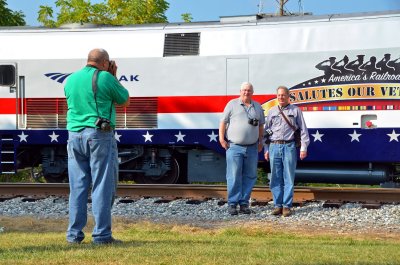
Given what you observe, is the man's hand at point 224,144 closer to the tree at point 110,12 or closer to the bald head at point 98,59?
the bald head at point 98,59

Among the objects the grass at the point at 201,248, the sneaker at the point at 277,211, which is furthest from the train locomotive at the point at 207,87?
the grass at the point at 201,248

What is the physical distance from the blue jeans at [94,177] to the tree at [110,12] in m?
17.9

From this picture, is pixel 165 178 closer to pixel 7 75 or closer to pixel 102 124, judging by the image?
pixel 7 75

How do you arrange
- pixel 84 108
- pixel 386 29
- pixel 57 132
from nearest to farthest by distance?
pixel 84 108 < pixel 386 29 < pixel 57 132

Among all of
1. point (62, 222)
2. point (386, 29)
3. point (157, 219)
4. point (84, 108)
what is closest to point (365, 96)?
point (386, 29)

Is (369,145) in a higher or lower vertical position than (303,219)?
higher

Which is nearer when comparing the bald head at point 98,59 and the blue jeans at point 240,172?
the bald head at point 98,59

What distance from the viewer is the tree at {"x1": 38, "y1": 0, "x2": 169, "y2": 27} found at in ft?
81.3

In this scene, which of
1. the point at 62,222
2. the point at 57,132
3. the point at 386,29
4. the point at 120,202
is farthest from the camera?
the point at 57,132

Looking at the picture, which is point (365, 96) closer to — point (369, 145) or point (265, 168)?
point (369, 145)

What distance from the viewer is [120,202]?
37.4 ft

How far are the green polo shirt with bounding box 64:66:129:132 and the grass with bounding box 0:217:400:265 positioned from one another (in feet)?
3.85

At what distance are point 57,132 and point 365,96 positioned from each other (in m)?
5.62

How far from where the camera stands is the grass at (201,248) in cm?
586
